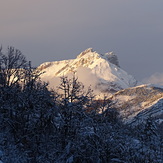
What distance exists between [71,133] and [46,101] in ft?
9.93

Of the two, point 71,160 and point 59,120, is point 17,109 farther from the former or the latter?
point 71,160

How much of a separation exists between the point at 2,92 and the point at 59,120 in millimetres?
6955

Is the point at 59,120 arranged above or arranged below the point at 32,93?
below

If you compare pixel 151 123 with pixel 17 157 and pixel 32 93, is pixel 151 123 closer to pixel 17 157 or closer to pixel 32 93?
pixel 32 93

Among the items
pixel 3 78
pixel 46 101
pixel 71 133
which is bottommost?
pixel 71 133

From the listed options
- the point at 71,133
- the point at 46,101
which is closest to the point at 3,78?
the point at 46,101

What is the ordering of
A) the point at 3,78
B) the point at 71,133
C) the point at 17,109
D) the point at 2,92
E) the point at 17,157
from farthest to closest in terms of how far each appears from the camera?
the point at 3,78, the point at 2,92, the point at 17,109, the point at 71,133, the point at 17,157

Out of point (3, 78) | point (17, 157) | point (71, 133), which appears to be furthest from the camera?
point (3, 78)

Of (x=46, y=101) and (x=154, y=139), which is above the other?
(x=46, y=101)

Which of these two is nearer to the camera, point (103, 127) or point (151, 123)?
point (103, 127)

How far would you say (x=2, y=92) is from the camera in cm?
3156

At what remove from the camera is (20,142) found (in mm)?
26906

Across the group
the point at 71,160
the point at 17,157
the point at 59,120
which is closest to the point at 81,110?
the point at 59,120

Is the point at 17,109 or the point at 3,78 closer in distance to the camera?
the point at 17,109
